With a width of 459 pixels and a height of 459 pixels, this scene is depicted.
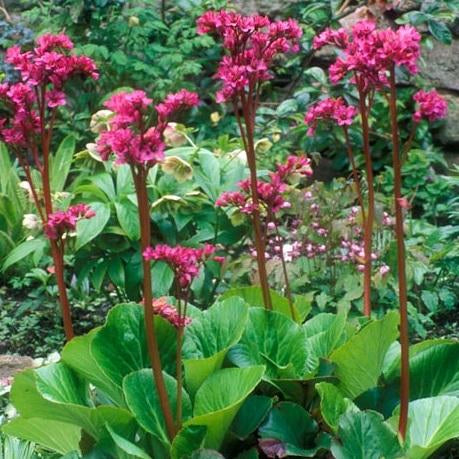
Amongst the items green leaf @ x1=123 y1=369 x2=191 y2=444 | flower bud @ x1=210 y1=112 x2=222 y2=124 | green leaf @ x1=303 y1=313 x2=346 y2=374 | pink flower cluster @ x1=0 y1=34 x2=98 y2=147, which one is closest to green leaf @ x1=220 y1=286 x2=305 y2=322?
green leaf @ x1=303 y1=313 x2=346 y2=374

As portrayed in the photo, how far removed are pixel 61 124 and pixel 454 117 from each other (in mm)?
2784

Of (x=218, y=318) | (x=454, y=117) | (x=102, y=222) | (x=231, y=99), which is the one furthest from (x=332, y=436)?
(x=454, y=117)

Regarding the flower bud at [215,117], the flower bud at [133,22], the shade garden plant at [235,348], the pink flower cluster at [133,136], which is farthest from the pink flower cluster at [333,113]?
the flower bud at [133,22]

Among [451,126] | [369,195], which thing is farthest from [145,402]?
[451,126]

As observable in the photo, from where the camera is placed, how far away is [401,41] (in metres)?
2.42

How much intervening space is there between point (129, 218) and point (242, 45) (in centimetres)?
171

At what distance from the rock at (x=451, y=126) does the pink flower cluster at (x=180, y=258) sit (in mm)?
5094

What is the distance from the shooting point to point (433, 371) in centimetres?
292

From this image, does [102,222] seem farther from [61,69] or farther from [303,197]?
[61,69]

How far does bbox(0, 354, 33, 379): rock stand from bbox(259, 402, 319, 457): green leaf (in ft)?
5.29

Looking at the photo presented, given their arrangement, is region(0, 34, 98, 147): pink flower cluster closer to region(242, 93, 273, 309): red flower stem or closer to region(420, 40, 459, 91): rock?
region(242, 93, 273, 309): red flower stem

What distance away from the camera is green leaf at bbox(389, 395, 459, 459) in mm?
2664

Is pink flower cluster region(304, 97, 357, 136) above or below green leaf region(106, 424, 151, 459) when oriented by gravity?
above

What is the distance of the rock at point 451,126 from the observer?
7199 millimetres
